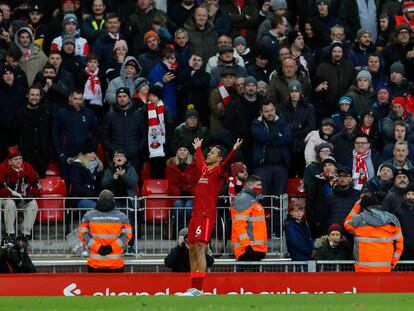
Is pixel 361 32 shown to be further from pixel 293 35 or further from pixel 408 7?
pixel 408 7

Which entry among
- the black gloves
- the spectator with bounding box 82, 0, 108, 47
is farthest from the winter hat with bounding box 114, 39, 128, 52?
the black gloves

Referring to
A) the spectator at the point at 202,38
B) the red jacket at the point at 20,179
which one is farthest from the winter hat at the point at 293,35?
the red jacket at the point at 20,179

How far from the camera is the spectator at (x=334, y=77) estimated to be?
27.2 m

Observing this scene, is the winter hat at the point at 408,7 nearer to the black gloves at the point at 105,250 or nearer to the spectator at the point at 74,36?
the spectator at the point at 74,36

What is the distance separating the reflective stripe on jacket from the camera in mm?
23297

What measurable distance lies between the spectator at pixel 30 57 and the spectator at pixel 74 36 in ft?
0.95

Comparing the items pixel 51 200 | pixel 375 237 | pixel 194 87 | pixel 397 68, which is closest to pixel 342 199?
pixel 375 237

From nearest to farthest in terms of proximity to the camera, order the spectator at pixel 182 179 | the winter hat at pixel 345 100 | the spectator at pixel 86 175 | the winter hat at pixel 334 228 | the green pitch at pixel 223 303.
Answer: the green pitch at pixel 223 303 < the winter hat at pixel 334 228 < the spectator at pixel 182 179 < the spectator at pixel 86 175 < the winter hat at pixel 345 100

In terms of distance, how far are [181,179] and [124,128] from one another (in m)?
1.42

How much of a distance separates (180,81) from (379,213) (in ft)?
17.6

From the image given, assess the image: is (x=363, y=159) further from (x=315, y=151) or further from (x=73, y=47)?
(x=73, y=47)

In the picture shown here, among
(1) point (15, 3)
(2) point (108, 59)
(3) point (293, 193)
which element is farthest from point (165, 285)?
(1) point (15, 3)

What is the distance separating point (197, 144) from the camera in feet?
68.8

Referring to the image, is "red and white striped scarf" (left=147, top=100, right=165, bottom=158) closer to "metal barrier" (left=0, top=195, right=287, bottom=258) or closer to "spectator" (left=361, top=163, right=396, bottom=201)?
"metal barrier" (left=0, top=195, right=287, bottom=258)
